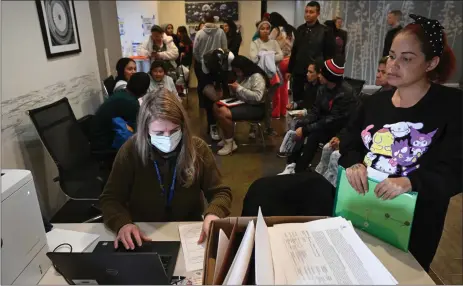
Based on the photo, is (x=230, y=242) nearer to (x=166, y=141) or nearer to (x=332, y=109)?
(x=166, y=141)

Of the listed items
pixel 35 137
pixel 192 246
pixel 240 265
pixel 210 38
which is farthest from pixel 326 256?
pixel 210 38

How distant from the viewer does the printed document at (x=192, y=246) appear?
1.01m

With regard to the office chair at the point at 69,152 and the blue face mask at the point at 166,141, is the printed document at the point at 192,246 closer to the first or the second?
the blue face mask at the point at 166,141

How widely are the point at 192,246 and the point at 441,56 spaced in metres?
1.05

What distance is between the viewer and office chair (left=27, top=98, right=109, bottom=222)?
6.75ft

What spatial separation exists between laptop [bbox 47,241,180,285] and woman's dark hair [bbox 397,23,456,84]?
1.03 meters

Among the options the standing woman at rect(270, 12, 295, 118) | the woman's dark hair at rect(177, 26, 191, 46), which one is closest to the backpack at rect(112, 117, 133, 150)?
the standing woman at rect(270, 12, 295, 118)

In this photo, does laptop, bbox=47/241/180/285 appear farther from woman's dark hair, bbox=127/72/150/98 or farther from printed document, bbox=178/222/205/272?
woman's dark hair, bbox=127/72/150/98

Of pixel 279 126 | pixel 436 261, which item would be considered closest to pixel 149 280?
pixel 436 261

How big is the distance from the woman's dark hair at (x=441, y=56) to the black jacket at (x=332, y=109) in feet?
5.20

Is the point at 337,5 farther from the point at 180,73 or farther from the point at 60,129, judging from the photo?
the point at 60,129

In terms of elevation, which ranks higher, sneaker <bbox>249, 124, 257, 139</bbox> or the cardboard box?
the cardboard box

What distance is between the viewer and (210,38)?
4.32 meters

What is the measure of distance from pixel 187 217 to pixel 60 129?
4.36ft
